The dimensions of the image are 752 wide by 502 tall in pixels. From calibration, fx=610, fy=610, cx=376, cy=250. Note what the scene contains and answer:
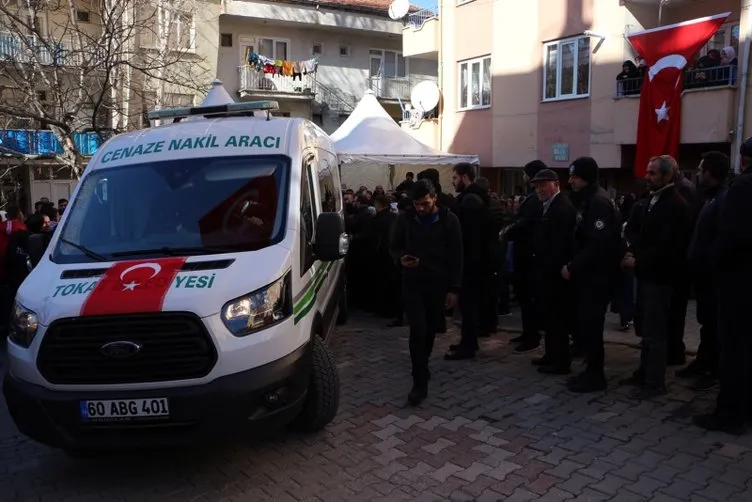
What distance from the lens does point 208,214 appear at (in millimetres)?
4508

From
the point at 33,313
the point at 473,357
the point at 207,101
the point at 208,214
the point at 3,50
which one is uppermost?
the point at 3,50

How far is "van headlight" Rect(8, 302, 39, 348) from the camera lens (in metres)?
3.83

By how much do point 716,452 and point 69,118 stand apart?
11635mm

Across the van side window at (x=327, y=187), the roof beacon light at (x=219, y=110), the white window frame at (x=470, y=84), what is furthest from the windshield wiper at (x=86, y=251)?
the white window frame at (x=470, y=84)

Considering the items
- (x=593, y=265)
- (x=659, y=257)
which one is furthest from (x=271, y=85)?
(x=659, y=257)

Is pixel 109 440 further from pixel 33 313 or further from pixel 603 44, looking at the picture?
pixel 603 44

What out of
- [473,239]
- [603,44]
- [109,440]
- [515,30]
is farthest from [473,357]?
[515,30]

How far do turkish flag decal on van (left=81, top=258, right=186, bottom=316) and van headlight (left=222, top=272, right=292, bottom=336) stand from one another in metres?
0.42

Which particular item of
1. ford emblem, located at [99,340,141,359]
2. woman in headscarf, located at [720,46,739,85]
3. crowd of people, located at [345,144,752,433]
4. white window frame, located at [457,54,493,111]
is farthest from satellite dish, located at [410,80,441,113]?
ford emblem, located at [99,340,141,359]

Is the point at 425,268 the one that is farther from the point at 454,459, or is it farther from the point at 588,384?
the point at 588,384

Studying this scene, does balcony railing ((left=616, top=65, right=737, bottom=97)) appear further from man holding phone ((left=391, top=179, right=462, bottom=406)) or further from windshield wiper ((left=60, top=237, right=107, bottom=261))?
windshield wiper ((left=60, top=237, right=107, bottom=261))

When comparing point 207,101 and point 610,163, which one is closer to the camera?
point 207,101

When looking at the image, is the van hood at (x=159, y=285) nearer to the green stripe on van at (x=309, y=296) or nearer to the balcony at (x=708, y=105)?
the green stripe on van at (x=309, y=296)

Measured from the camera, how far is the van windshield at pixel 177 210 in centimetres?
432
